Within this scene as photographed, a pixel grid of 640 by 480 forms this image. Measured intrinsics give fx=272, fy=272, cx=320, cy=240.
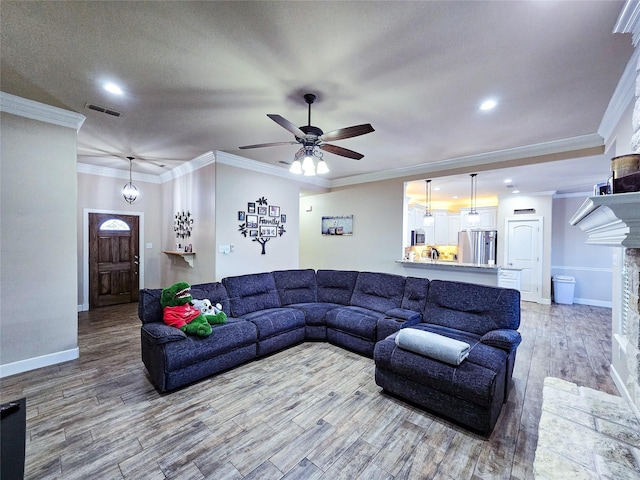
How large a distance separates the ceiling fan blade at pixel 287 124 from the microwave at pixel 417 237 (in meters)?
5.22

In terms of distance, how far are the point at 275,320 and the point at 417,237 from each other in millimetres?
4911

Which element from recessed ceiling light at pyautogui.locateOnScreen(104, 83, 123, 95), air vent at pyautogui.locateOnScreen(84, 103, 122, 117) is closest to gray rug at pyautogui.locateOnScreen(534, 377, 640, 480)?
recessed ceiling light at pyautogui.locateOnScreen(104, 83, 123, 95)

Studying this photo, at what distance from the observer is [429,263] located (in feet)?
15.6

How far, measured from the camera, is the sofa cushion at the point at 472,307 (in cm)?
279

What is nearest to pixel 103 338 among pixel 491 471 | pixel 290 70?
pixel 290 70

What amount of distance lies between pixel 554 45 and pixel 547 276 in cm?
626

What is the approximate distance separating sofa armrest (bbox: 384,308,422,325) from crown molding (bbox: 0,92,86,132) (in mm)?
4272

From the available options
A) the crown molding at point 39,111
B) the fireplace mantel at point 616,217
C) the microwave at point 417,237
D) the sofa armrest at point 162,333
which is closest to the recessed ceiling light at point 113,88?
the crown molding at point 39,111

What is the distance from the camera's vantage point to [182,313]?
2883mm

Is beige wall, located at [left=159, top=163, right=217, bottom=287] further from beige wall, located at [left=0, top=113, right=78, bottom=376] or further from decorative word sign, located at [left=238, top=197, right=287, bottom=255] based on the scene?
beige wall, located at [left=0, top=113, right=78, bottom=376]

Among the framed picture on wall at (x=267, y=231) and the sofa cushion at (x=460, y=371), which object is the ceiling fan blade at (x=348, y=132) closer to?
the sofa cushion at (x=460, y=371)

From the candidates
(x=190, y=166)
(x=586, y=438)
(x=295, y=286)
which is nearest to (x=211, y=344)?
(x=295, y=286)

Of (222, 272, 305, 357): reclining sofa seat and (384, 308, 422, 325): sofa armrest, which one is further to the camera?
(222, 272, 305, 357): reclining sofa seat

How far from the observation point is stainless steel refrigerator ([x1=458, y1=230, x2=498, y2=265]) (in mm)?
7145
